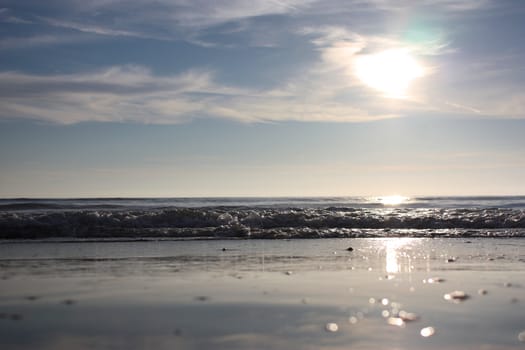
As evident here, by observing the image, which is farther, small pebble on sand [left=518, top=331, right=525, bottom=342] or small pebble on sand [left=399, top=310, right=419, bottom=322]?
small pebble on sand [left=399, top=310, right=419, bottom=322]

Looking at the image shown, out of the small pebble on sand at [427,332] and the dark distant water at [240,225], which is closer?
the small pebble on sand at [427,332]

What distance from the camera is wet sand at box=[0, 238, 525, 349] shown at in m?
5.10

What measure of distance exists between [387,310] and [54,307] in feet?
11.9

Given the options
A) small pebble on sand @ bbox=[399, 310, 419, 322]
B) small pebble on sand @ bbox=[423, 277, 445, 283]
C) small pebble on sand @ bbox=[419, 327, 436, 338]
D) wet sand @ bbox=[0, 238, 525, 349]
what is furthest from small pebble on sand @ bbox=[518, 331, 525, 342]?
small pebble on sand @ bbox=[423, 277, 445, 283]

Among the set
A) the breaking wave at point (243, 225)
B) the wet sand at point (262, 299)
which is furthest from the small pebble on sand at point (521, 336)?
the breaking wave at point (243, 225)

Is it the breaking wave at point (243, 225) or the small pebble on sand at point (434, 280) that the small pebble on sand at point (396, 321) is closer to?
Result: the small pebble on sand at point (434, 280)

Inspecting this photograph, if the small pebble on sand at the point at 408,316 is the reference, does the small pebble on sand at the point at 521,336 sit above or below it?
below

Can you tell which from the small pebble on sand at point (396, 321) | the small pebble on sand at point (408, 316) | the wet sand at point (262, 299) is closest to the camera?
the wet sand at point (262, 299)

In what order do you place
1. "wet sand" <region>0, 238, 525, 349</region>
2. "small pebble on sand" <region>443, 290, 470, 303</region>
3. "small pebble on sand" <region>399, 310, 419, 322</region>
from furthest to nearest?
"small pebble on sand" <region>443, 290, 470, 303</region> → "small pebble on sand" <region>399, 310, 419, 322</region> → "wet sand" <region>0, 238, 525, 349</region>

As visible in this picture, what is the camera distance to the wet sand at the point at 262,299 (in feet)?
16.7

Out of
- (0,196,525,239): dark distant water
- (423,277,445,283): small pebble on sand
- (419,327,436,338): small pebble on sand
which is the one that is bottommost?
(419,327,436,338): small pebble on sand

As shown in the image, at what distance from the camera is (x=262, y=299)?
6906 mm

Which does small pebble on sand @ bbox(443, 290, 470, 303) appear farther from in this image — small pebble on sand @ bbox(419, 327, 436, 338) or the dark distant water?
the dark distant water

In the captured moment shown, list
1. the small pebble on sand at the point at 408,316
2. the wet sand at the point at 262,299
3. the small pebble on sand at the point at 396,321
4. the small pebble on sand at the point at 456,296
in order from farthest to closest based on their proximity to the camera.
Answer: the small pebble on sand at the point at 456,296 < the small pebble on sand at the point at 408,316 < the small pebble on sand at the point at 396,321 < the wet sand at the point at 262,299
